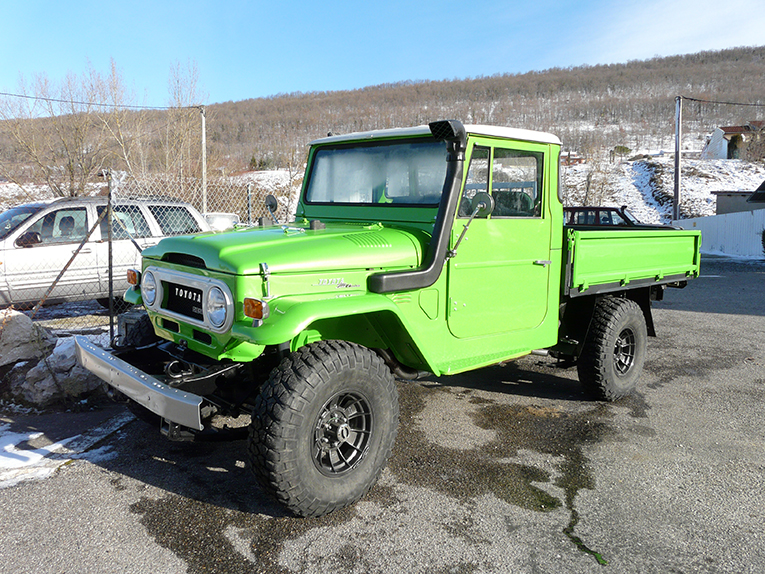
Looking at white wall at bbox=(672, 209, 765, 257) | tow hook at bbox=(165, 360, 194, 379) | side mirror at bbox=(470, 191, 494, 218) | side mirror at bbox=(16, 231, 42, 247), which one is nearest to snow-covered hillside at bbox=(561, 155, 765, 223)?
white wall at bbox=(672, 209, 765, 257)

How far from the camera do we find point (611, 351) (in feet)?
15.7

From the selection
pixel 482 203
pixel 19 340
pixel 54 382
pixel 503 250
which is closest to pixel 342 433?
pixel 482 203

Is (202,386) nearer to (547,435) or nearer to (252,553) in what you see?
(252,553)

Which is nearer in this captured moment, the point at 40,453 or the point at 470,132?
the point at 470,132

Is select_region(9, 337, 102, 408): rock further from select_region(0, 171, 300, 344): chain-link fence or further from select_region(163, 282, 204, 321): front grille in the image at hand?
select_region(0, 171, 300, 344): chain-link fence

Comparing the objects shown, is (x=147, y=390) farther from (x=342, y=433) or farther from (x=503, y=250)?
(x=503, y=250)

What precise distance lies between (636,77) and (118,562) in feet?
403

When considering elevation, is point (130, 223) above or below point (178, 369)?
above

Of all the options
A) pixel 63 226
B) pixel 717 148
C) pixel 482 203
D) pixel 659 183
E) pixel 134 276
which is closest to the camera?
pixel 482 203

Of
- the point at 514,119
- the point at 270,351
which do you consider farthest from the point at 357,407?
the point at 514,119

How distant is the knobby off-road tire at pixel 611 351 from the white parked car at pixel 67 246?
5929 mm

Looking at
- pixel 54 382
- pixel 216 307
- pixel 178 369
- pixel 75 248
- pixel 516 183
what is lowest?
pixel 54 382

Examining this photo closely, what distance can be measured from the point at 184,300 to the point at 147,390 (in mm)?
633

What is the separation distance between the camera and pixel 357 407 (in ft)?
10.6
